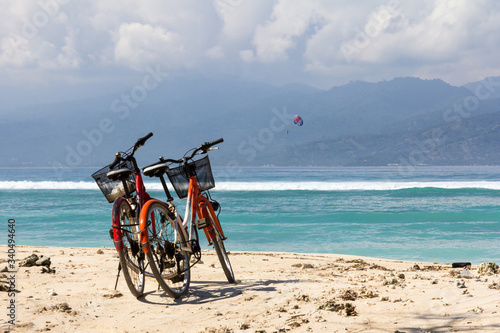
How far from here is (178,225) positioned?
5387 mm

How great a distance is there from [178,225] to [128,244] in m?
0.57

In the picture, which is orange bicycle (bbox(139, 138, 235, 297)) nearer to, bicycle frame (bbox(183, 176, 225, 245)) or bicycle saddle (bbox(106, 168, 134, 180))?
bicycle frame (bbox(183, 176, 225, 245))

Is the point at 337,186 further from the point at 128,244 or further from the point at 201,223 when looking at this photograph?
the point at 128,244

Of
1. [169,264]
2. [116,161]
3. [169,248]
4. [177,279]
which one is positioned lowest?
[177,279]

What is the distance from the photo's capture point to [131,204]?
526 centimetres

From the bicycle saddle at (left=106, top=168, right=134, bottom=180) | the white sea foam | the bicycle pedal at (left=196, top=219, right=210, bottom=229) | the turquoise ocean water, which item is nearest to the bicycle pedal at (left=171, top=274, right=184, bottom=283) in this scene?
the bicycle pedal at (left=196, top=219, right=210, bottom=229)

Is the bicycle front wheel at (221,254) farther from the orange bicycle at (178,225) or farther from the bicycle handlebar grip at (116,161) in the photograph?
the bicycle handlebar grip at (116,161)

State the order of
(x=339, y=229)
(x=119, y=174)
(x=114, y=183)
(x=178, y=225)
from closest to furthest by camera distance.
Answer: (x=119, y=174), (x=178, y=225), (x=114, y=183), (x=339, y=229)

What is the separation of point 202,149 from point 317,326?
256cm

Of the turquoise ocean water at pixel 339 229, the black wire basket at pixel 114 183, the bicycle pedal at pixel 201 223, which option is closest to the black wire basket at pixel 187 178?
the bicycle pedal at pixel 201 223

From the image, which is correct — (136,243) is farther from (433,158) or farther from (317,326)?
(433,158)

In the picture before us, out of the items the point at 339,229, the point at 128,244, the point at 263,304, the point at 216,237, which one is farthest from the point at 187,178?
the point at 339,229

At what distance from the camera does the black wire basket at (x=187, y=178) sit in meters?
5.64

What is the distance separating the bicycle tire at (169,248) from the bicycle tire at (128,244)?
6.3 inches
